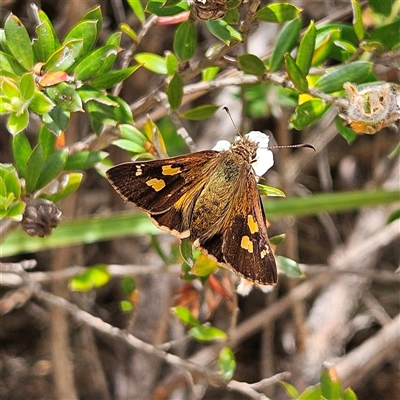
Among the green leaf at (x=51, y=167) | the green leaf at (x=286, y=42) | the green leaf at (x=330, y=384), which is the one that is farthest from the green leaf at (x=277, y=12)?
the green leaf at (x=330, y=384)

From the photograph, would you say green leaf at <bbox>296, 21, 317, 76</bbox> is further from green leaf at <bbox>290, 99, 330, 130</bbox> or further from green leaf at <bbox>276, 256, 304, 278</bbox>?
green leaf at <bbox>276, 256, 304, 278</bbox>

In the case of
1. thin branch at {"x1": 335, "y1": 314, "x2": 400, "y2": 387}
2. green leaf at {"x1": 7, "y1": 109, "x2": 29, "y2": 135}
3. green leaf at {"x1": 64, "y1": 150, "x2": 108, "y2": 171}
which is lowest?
thin branch at {"x1": 335, "y1": 314, "x2": 400, "y2": 387}

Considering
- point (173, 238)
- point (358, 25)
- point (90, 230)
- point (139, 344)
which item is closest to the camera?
point (358, 25)

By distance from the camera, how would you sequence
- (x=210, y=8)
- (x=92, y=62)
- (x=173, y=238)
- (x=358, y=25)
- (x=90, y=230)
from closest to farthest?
(x=210, y=8)
(x=92, y=62)
(x=358, y=25)
(x=90, y=230)
(x=173, y=238)

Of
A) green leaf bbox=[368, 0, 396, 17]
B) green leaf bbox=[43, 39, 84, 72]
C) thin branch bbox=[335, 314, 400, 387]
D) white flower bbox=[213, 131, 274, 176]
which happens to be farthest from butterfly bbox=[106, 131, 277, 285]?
thin branch bbox=[335, 314, 400, 387]

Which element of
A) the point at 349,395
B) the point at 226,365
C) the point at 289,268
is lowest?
the point at 226,365

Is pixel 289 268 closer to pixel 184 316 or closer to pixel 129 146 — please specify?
pixel 184 316

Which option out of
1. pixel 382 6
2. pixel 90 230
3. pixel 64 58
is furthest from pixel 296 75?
pixel 90 230
